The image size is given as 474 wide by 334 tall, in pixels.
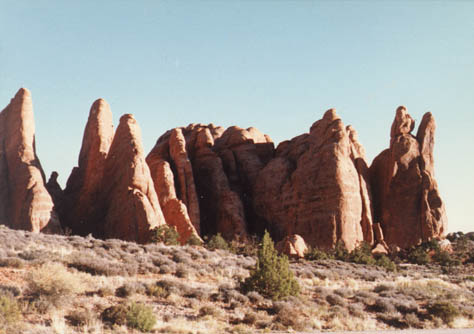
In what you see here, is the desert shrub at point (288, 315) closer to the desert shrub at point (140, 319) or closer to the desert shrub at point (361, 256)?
the desert shrub at point (140, 319)

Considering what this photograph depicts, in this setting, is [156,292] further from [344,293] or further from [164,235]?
[164,235]

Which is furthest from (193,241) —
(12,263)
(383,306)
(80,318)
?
(80,318)

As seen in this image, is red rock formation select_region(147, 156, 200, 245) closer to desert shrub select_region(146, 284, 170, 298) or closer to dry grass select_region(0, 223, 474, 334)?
dry grass select_region(0, 223, 474, 334)

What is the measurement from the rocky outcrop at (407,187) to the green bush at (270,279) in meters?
35.4

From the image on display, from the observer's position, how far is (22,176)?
37.6 metres

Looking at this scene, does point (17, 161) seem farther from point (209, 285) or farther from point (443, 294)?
point (443, 294)

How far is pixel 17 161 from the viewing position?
39062mm

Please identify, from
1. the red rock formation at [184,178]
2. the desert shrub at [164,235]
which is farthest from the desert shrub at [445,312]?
the red rock formation at [184,178]

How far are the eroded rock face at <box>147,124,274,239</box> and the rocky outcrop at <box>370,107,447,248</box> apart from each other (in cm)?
1632

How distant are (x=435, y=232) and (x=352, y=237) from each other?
1185cm

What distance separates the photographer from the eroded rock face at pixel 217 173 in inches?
1950

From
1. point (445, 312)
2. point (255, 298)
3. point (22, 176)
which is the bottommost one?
point (445, 312)

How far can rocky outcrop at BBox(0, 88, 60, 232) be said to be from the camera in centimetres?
3531

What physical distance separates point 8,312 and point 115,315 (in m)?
2.91
